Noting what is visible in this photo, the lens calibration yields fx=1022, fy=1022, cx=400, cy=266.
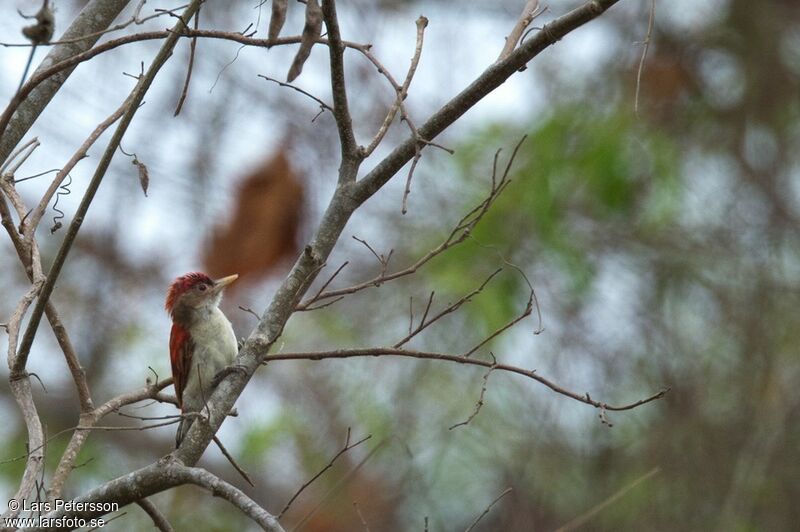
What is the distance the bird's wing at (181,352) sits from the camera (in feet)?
16.1

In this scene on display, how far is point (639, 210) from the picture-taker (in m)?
8.10

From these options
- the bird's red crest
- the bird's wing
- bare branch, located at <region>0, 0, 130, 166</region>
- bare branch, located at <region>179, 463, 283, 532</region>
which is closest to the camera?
bare branch, located at <region>179, 463, 283, 532</region>

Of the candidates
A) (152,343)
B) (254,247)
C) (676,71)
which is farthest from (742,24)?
(152,343)

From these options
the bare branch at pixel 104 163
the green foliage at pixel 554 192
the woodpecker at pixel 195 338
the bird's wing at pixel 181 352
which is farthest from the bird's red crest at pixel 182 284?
the bare branch at pixel 104 163

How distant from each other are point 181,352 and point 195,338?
10cm

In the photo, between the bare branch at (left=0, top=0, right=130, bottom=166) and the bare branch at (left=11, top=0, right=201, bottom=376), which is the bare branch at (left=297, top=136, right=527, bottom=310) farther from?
the bare branch at (left=0, top=0, right=130, bottom=166)

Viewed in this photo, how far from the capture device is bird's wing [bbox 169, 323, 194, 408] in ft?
16.1

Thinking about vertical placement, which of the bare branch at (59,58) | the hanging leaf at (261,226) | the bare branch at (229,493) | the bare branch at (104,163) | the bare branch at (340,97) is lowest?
the bare branch at (229,493)

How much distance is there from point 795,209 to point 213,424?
6.73 meters

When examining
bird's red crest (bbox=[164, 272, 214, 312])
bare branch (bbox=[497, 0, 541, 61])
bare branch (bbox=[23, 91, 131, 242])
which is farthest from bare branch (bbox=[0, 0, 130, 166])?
bird's red crest (bbox=[164, 272, 214, 312])

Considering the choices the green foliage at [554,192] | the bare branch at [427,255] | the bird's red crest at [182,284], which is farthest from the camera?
the green foliage at [554,192]

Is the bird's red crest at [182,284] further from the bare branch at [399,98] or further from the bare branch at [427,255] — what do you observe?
the bare branch at [399,98]

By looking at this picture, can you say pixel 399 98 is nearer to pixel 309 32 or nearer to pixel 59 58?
pixel 309 32

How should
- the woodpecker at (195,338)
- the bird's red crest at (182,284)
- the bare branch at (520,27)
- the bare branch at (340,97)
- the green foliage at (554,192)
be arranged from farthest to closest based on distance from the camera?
the green foliage at (554,192)
the bird's red crest at (182,284)
the woodpecker at (195,338)
the bare branch at (520,27)
the bare branch at (340,97)
